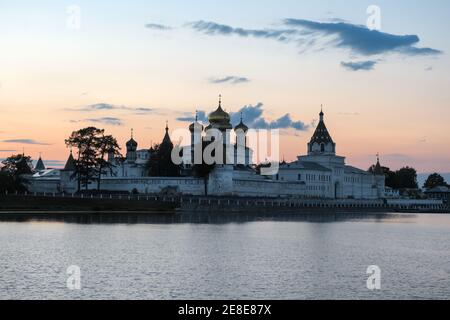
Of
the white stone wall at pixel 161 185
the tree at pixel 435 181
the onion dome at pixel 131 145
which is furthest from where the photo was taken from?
the tree at pixel 435 181

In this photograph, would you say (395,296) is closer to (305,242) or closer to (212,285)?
(212,285)

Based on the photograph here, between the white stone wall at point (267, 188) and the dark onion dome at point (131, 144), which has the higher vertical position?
the dark onion dome at point (131, 144)

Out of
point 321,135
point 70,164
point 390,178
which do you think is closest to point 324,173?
point 321,135

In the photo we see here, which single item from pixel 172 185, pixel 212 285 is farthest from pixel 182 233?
pixel 172 185

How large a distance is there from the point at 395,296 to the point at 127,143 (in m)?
97.8

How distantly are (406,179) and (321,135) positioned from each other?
5880cm

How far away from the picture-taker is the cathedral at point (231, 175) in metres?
99.1

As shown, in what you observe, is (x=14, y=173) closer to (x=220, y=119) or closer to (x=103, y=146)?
(x=103, y=146)

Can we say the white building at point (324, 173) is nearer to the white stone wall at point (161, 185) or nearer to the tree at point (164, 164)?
the tree at point (164, 164)

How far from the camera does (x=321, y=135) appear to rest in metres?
127

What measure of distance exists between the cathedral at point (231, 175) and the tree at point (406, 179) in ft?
114

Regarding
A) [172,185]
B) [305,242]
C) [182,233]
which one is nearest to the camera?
[305,242]

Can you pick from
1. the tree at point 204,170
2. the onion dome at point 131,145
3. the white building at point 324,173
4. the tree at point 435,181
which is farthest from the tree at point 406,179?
the tree at point 204,170

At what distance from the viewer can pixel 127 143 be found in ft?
400
